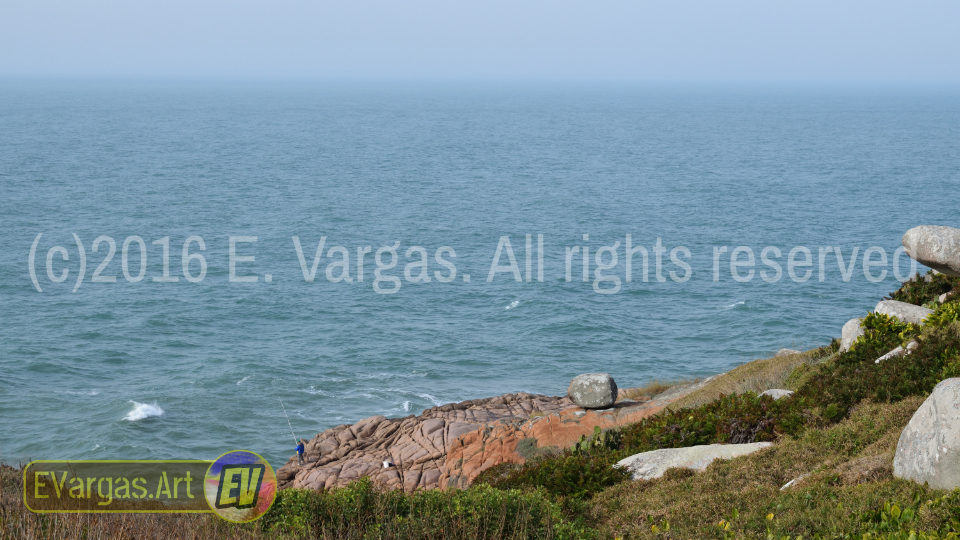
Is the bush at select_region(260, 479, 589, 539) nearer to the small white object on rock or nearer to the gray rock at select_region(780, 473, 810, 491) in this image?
the gray rock at select_region(780, 473, 810, 491)

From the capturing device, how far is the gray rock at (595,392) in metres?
29.7

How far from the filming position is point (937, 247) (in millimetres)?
18641

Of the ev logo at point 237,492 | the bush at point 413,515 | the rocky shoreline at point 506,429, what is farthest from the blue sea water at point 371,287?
the bush at point 413,515

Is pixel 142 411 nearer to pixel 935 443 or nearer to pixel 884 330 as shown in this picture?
pixel 884 330

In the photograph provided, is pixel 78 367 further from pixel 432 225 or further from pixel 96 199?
pixel 96 199

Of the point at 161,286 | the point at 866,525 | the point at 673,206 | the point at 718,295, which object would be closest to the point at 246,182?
the point at 161,286

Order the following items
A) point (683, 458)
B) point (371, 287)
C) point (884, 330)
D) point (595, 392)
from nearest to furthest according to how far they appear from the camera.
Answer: point (683, 458), point (884, 330), point (595, 392), point (371, 287)

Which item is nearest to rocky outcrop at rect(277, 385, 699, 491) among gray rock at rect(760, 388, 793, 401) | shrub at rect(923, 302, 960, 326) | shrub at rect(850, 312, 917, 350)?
gray rock at rect(760, 388, 793, 401)

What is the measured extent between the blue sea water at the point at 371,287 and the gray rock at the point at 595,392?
31.6 feet

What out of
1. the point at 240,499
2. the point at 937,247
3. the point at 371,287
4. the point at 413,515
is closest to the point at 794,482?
the point at 413,515

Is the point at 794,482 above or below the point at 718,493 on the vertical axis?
above

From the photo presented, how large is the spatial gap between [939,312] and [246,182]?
95179 mm

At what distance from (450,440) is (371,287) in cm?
3206

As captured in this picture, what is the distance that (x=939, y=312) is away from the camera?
1797 centimetres
